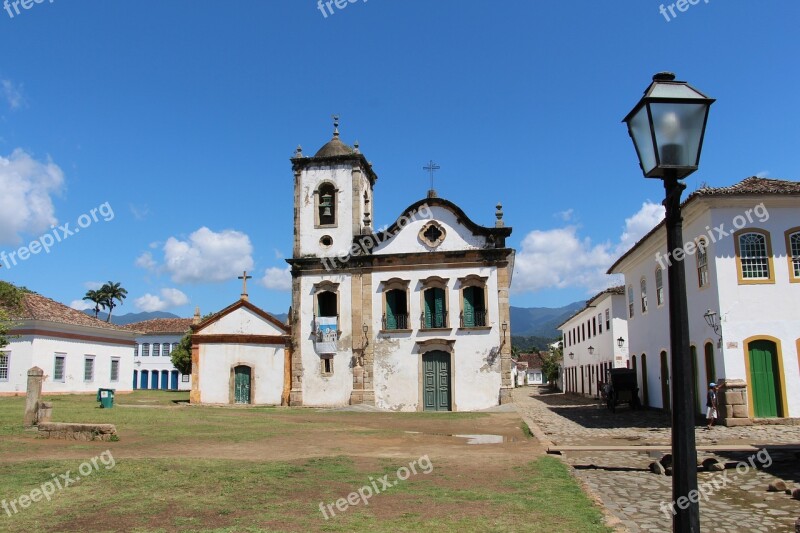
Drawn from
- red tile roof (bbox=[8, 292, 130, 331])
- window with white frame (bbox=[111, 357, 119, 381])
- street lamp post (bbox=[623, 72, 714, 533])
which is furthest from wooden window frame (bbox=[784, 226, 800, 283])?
window with white frame (bbox=[111, 357, 119, 381])

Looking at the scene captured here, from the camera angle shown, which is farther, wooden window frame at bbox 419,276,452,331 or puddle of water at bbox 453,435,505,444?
wooden window frame at bbox 419,276,452,331

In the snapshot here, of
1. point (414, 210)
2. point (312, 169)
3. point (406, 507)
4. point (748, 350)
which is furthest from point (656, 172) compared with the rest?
point (312, 169)

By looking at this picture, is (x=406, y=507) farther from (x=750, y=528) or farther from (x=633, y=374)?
(x=633, y=374)

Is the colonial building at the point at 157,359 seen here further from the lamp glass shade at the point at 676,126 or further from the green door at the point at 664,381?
the lamp glass shade at the point at 676,126

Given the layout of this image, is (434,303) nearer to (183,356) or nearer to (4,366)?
(4,366)

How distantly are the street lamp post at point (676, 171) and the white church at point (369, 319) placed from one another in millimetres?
22752

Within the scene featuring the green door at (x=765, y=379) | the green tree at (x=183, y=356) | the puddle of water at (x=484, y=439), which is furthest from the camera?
the green tree at (x=183, y=356)

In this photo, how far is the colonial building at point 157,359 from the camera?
2459 inches

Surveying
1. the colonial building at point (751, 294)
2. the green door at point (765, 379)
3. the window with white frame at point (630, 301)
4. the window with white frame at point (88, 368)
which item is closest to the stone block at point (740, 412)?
the colonial building at point (751, 294)

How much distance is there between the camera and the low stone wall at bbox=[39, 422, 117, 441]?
13.3 m

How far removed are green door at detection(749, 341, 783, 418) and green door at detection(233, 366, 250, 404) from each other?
20.2 metres

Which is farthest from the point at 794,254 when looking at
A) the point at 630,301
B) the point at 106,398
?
the point at 106,398

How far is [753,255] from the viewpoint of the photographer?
1784 centimetres

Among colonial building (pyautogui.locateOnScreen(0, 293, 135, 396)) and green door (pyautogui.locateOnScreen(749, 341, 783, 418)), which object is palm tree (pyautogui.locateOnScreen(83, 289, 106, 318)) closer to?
colonial building (pyautogui.locateOnScreen(0, 293, 135, 396))
